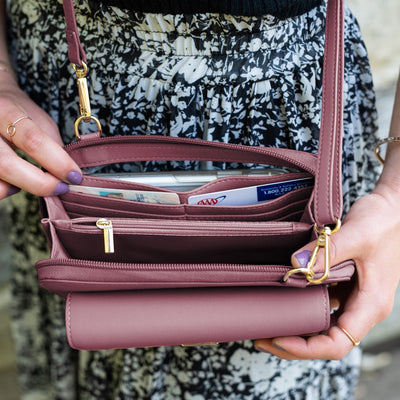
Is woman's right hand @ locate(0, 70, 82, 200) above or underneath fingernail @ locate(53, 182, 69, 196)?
above

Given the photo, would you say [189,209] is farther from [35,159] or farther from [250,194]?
[35,159]

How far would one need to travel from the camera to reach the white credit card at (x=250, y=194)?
72 centimetres

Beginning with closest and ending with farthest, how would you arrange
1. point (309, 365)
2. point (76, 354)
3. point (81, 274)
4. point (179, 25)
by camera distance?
point (81, 274) < point (179, 25) < point (309, 365) < point (76, 354)

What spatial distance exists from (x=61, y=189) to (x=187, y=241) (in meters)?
0.21

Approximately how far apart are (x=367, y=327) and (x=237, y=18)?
534 mm

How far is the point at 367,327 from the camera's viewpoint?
2.52 ft

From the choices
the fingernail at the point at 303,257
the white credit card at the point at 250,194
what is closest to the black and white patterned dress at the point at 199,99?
the white credit card at the point at 250,194

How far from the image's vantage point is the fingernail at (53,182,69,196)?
0.73m

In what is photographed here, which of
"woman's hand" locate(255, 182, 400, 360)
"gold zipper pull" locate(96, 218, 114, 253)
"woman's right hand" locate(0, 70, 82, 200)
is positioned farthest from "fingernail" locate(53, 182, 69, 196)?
"woman's hand" locate(255, 182, 400, 360)

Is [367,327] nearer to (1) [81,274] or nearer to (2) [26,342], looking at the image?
(1) [81,274]

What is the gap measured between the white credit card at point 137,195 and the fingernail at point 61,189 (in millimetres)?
18

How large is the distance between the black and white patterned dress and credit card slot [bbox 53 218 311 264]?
0.21 metres

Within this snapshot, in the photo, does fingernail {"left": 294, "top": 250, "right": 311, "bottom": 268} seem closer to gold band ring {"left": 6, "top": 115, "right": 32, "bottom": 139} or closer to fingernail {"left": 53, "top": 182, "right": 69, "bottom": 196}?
fingernail {"left": 53, "top": 182, "right": 69, "bottom": 196}

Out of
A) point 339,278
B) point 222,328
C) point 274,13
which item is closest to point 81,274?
point 222,328
